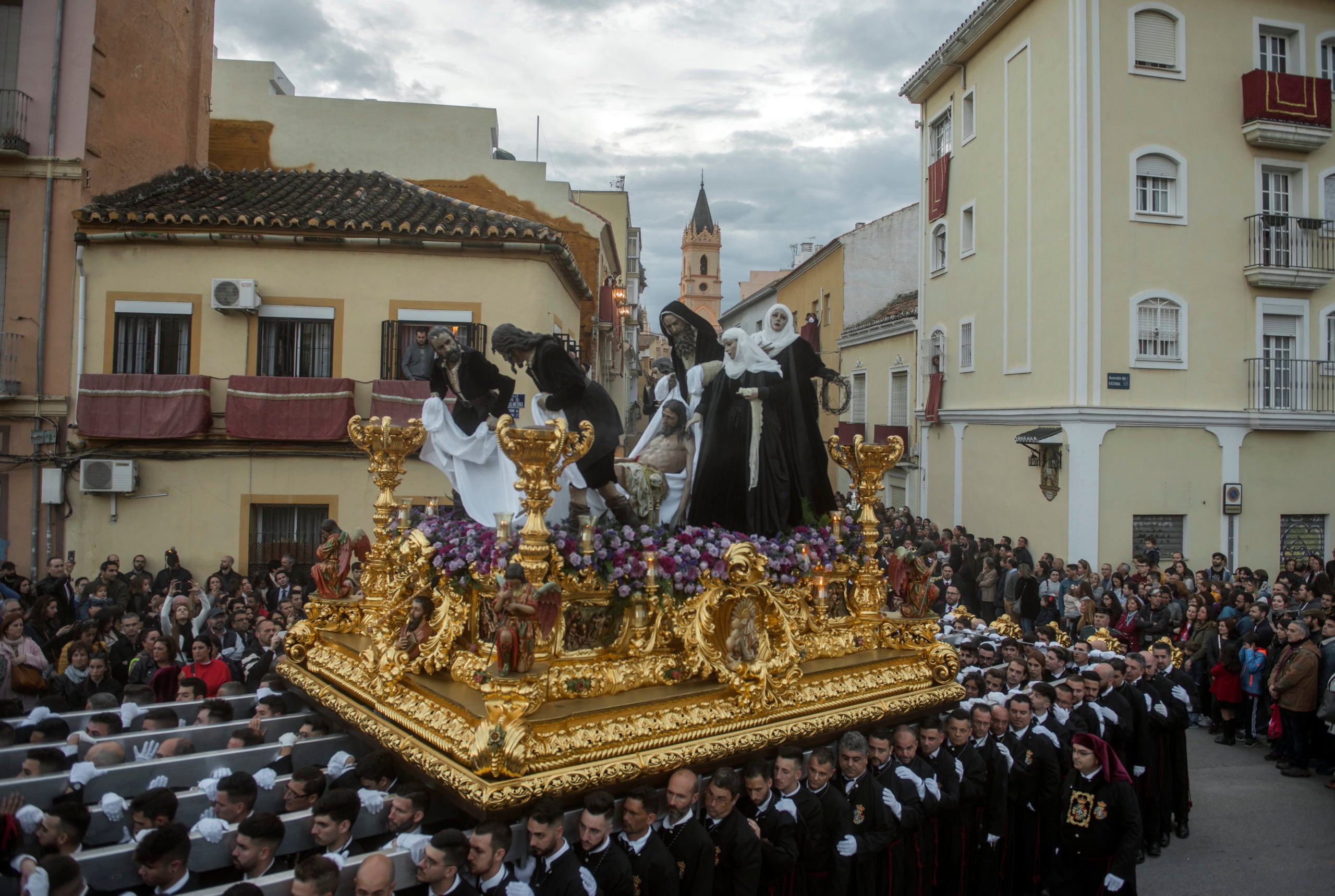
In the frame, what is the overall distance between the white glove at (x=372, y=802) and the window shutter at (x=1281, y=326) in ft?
60.1

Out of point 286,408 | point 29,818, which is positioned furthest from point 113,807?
point 286,408

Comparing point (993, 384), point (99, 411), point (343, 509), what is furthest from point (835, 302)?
point (99, 411)

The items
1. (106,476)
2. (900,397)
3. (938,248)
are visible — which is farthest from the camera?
(900,397)

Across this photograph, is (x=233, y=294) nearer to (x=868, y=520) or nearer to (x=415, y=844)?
(x=868, y=520)

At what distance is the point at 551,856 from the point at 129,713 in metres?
3.60

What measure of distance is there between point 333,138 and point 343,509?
9.41 metres

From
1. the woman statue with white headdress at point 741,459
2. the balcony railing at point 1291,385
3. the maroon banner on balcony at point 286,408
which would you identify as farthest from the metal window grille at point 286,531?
the balcony railing at point 1291,385

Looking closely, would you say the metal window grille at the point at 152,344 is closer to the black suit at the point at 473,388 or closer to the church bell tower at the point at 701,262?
the black suit at the point at 473,388

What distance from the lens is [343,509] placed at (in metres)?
14.4

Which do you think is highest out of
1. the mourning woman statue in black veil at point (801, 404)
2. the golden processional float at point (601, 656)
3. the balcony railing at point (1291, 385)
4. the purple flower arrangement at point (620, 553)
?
the balcony railing at point (1291, 385)

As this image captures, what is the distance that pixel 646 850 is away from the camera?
4.60 meters

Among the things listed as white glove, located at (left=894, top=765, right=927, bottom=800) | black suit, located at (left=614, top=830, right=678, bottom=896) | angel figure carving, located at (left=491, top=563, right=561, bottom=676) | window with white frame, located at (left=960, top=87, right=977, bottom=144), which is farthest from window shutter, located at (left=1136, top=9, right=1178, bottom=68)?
black suit, located at (left=614, top=830, right=678, bottom=896)

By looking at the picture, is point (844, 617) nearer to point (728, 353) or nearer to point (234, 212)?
point (728, 353)

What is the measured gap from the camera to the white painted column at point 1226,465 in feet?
54.1
